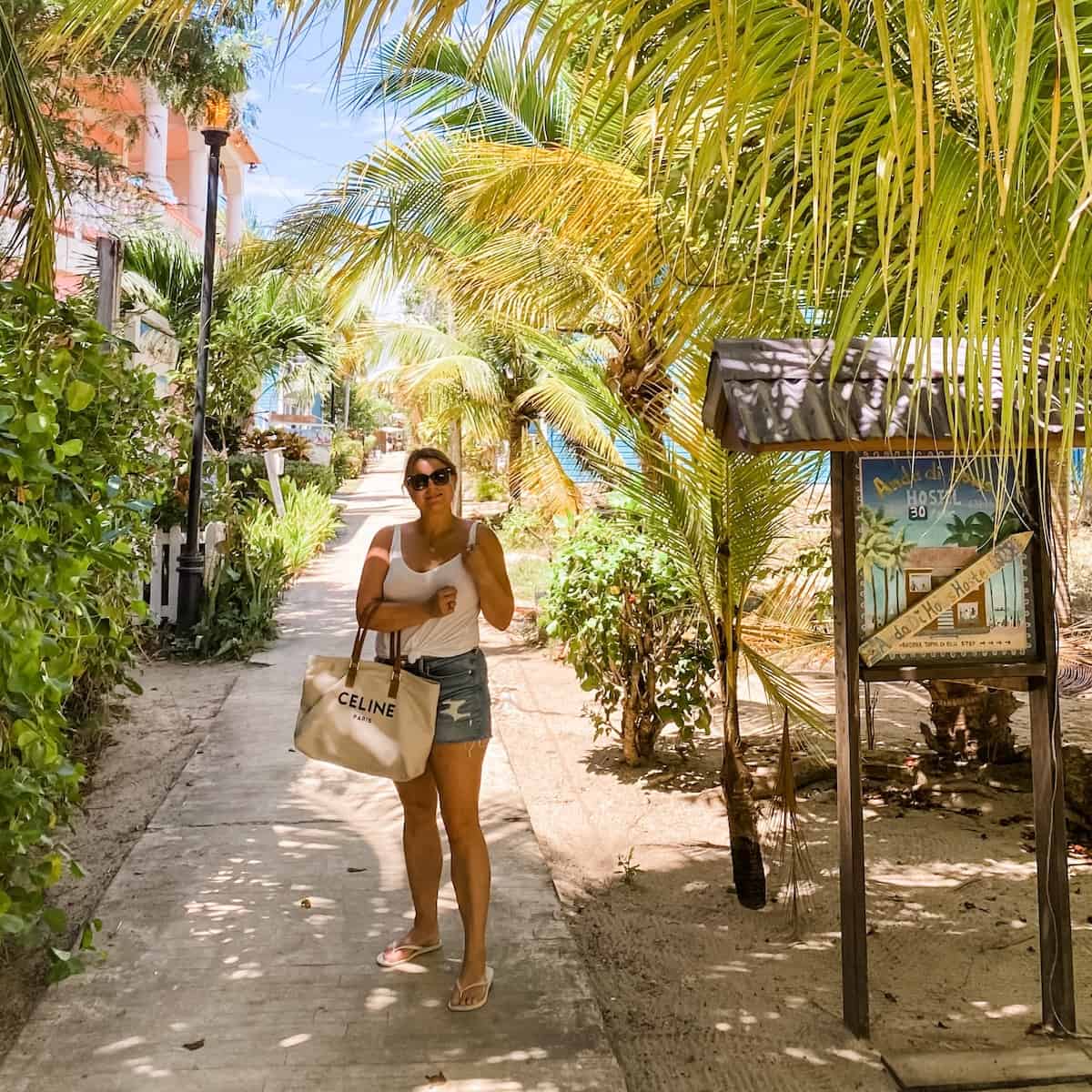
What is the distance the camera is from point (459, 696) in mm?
3453

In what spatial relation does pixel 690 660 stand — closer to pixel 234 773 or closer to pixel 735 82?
pixel 234 773

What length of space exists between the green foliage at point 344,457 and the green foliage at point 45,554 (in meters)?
27.3

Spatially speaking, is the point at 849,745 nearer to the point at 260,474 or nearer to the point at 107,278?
the point at 107,278

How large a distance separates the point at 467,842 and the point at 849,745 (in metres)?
1.27

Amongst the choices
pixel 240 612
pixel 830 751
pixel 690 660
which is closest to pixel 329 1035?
pixel 690 660

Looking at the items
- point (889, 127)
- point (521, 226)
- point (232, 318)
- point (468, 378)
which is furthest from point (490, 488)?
point (889, 127)

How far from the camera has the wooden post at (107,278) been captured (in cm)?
613

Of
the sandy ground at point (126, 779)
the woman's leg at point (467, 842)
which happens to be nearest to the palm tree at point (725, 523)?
the woman's leg at point (467, 842)

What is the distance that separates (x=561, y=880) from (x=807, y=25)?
3.67 meters

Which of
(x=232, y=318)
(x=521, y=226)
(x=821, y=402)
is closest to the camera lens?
(x=821, y=402)

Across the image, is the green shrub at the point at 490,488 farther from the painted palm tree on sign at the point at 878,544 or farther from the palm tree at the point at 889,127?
the palm tree at the point at 889,127

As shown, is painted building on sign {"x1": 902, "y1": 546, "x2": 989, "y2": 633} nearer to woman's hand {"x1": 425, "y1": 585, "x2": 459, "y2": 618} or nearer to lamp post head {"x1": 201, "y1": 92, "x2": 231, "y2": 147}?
woman's hand {"x1": 425, "y1": 585, "x2": 459, "y2": 618}

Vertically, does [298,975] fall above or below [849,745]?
below

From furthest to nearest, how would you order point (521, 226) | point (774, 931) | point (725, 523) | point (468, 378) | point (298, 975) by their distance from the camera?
point (468, 378) → point (521, 226) → point (725, 523) → point (774, 931) → point (298, 975)
